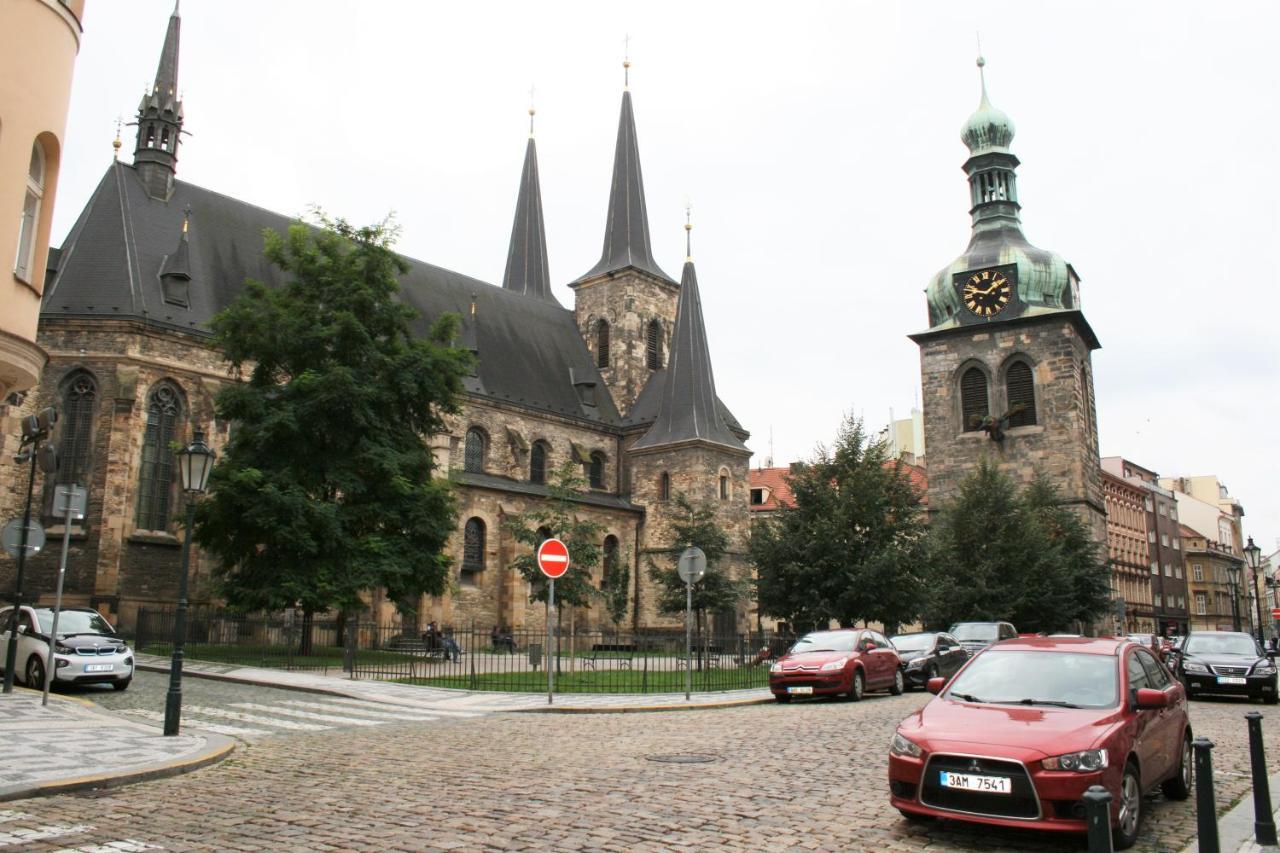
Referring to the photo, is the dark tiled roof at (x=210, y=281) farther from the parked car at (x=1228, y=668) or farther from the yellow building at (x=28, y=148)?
the parked car at (x=1228, y=668)

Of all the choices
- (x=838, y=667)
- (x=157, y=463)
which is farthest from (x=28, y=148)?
(x=157, y=463)

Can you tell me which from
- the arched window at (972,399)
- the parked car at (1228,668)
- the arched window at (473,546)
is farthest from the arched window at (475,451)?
the parked car at (1228,668)

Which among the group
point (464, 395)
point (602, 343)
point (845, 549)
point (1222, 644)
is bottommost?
point (1222, 644)

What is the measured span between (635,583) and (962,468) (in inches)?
664

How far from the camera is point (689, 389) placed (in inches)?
1906

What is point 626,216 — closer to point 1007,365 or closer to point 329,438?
point 1007,365

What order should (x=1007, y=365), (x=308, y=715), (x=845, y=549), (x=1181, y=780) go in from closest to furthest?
1. (x=1181, y=780)
2. (x=308, y=715)
3. (x=845, y=549)
4. (x=1007, y=365)

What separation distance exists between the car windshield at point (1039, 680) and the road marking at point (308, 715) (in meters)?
8.45

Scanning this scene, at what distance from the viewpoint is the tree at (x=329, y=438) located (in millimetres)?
25922

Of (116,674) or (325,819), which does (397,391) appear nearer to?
(116,674)

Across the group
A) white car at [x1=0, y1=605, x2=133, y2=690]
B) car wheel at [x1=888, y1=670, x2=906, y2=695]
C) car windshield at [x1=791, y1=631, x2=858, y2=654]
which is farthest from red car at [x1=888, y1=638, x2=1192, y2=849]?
white car at [x1=0, y1=605, x2=133, y2=690]

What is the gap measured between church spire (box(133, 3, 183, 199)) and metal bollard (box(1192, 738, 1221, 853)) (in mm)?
38458


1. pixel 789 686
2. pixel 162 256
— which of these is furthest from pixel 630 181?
pixel 789 686

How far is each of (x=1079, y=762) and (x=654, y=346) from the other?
49861mm
